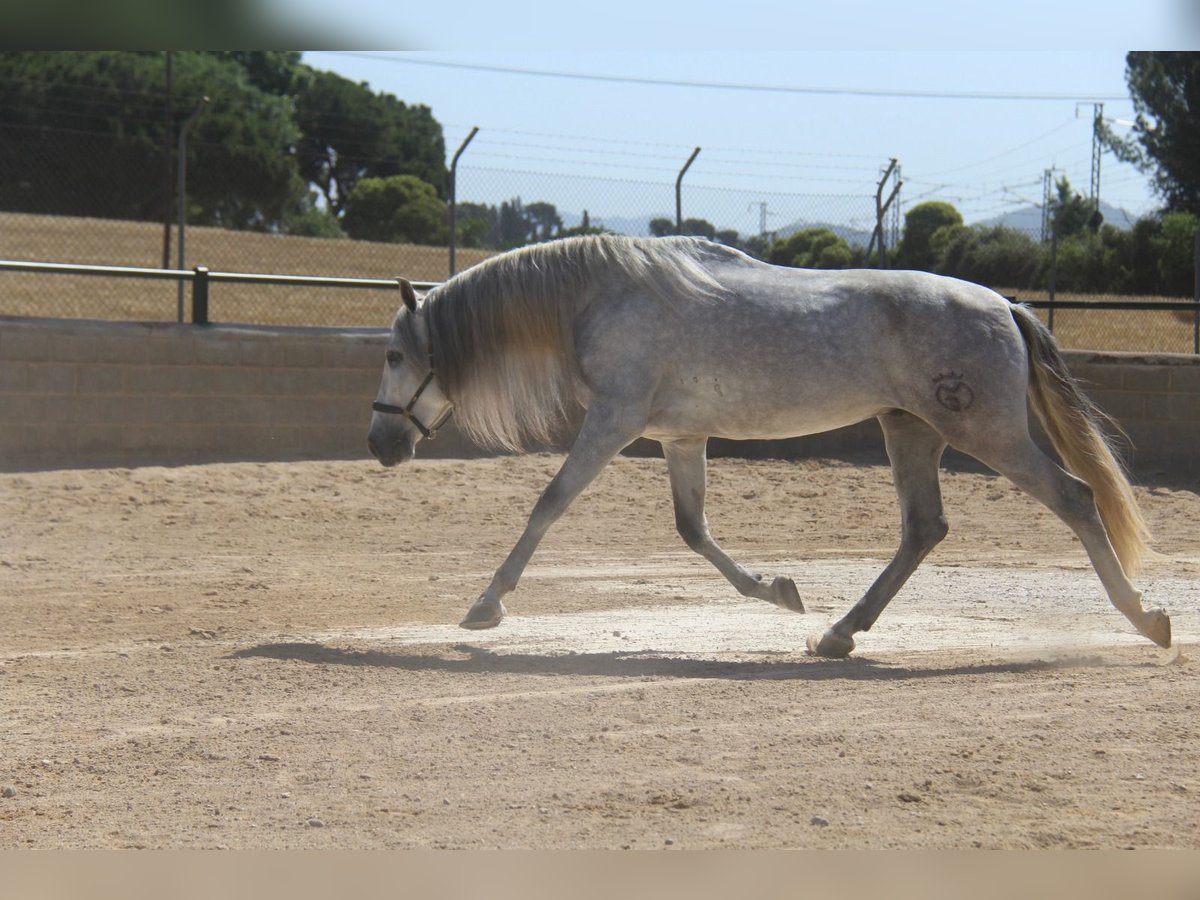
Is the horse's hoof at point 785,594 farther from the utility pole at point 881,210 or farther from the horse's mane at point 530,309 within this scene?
the utility pole at point 881,210

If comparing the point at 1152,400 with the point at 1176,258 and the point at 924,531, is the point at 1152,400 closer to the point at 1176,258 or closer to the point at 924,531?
the point at 924,531

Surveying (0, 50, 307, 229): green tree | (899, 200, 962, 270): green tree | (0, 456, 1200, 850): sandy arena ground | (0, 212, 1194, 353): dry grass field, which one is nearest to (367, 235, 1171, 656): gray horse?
(0, 456, 1200, 850): sandy arena ground

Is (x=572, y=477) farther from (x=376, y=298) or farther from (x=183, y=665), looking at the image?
(x=376, y=298)

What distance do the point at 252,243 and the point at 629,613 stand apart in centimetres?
1836

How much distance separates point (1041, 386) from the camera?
5520 mm

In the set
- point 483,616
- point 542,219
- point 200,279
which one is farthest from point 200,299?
point 483,616

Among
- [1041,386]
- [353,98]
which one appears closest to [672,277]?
[1041,386]

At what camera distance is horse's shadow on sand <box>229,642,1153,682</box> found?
16.2 feet

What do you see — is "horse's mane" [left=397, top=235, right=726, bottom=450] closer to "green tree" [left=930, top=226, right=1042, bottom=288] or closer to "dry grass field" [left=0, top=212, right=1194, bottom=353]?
"dry grass field" [left=0, top=212, right=1194, bottom=353]

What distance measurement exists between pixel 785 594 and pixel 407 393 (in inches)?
75.7

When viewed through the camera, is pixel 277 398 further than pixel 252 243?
No

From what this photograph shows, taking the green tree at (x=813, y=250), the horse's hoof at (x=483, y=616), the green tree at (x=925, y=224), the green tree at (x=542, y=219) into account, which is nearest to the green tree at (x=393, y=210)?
the green tree at (x=925, y=224)

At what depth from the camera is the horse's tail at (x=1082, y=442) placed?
5.46 metres

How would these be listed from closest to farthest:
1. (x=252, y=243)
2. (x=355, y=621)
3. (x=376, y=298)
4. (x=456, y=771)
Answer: (x=456, y=771) → (x=355, y=621) → (x=376, y=298) → (x=252, y=243)
